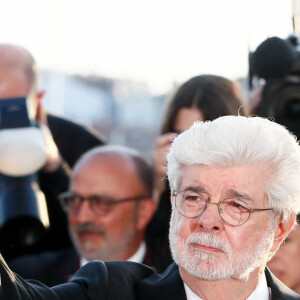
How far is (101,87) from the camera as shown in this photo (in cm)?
3738

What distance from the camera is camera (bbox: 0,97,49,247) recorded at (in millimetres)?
2990

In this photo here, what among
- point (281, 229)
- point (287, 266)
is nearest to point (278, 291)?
point (281, 229)

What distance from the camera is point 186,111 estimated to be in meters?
3.69

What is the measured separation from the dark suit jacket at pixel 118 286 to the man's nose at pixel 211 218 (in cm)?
23

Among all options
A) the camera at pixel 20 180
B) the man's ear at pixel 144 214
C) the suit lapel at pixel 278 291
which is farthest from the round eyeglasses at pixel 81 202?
the suit lapel at pixel 278 291

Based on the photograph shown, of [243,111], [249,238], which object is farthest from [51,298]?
[243,111]

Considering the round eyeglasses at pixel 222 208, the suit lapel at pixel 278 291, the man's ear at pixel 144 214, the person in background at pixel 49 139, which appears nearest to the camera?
the round eyeglasses at pixel 222 208

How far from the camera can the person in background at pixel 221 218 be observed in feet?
8.55

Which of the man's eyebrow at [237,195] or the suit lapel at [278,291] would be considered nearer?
the man's eyebrow at [237,195]

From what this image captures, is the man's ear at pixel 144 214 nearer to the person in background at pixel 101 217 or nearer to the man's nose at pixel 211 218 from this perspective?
the person in background at pixel 101 217

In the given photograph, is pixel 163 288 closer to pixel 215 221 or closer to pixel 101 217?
pixel 215 221

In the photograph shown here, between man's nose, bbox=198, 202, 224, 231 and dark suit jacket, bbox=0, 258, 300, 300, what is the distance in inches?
9.2

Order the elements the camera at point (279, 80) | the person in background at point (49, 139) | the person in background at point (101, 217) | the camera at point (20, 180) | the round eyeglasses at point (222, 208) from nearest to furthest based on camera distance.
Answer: the round eyeglasses at point (222, 208), the camera at point (20, 180), the person in background at point (49, 139), the camera at point (279, 80), the person in background at point (101, 217)

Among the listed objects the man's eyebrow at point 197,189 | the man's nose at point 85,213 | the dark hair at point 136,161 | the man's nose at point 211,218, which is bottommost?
the man's nose at point 85,213
